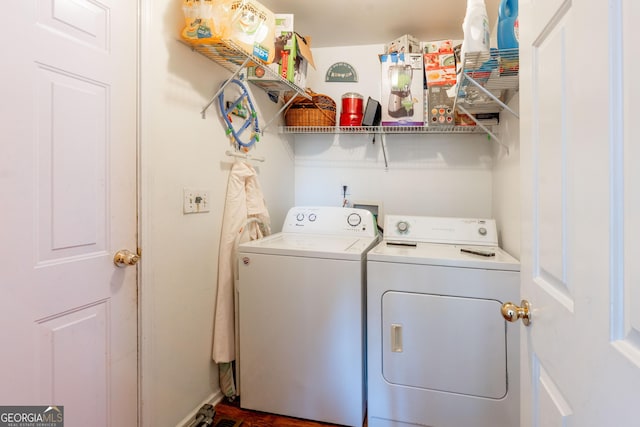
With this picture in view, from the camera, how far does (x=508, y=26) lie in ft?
4.32

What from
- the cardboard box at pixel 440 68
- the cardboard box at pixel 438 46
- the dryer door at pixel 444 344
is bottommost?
the dryer door at pixel 444 344

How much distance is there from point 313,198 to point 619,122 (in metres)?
2.37

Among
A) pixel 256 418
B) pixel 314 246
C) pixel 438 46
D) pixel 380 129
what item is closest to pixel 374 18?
pixel 438 46

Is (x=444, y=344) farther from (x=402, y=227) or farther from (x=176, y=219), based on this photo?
(x=176, y=219)

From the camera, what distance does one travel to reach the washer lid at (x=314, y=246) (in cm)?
168

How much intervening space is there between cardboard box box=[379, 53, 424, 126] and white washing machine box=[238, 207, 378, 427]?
37.3 inches

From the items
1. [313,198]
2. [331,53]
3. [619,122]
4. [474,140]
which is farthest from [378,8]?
[619,122]

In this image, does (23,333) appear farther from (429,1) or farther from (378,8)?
(429,1)

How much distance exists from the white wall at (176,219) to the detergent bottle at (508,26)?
137 cm

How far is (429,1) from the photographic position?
1999 millimetres

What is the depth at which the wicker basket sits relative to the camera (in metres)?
2.48

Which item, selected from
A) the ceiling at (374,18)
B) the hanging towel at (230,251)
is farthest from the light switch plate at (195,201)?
the ceiling at (374,18)

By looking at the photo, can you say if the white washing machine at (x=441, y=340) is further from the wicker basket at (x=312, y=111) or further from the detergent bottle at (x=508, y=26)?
the wicker basket at (x=312, y=111)

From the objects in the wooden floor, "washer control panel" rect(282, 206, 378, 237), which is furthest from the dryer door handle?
"washer control panel" rect(282, 206, 378, 237)
